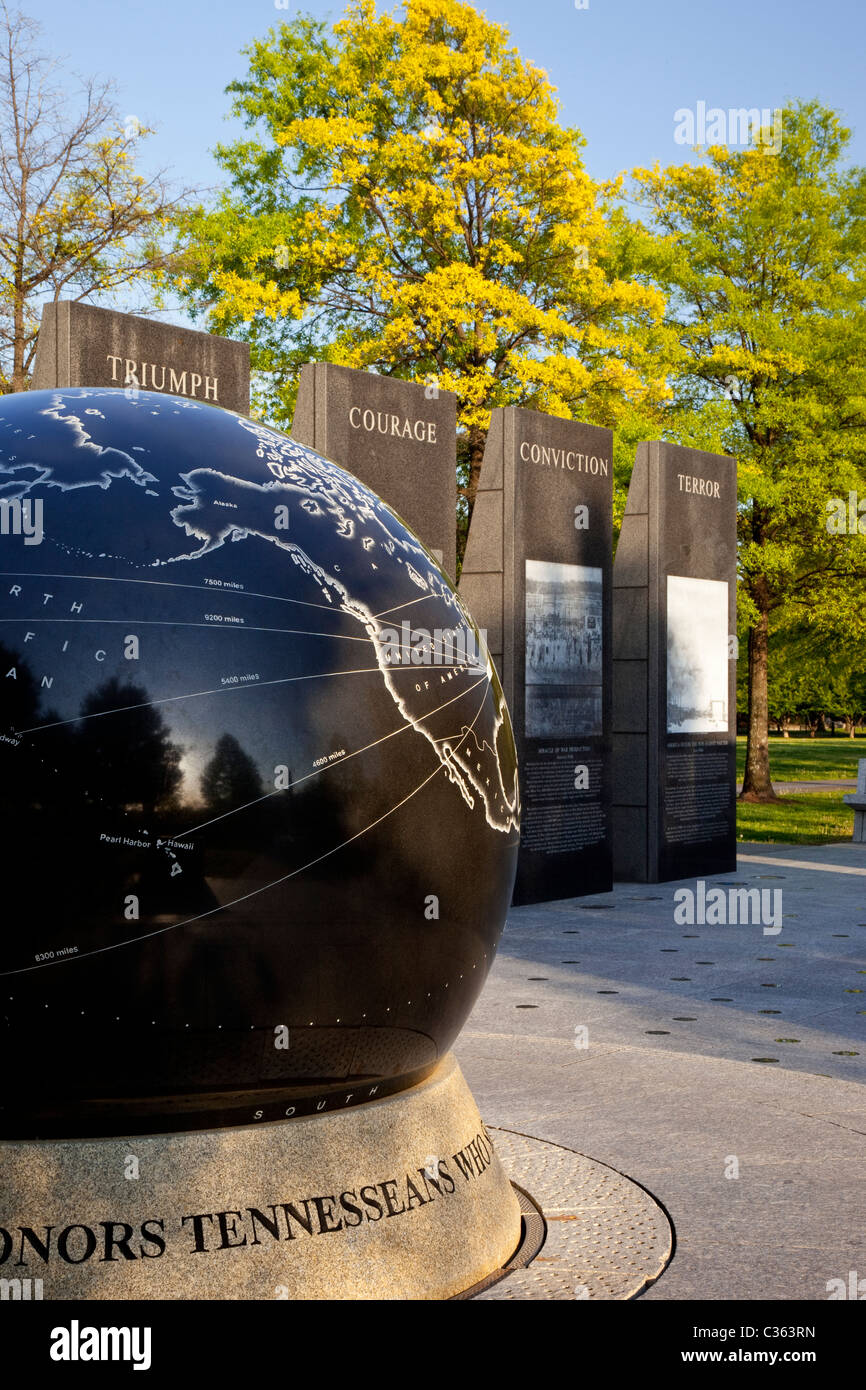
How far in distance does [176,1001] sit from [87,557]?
123cm

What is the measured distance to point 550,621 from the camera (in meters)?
13.6

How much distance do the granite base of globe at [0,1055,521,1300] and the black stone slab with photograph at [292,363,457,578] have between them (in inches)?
308

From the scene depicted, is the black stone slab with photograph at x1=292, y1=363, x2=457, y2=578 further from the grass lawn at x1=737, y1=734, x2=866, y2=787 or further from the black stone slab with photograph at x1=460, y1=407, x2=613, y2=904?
the grass lawn at x1=737, y1=734, x2=866, y2=787

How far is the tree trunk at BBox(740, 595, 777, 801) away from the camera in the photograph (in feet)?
85.9

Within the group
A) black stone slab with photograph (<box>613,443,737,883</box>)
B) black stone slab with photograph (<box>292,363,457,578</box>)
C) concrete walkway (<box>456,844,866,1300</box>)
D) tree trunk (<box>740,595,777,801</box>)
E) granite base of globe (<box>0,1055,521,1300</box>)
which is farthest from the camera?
tree trunk (<box>740,595,777,801</box>)

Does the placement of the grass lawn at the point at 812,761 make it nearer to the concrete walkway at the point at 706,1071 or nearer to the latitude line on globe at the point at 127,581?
the concrete walkway at the point at 706,1071

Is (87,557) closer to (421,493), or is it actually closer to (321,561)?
(321,561)

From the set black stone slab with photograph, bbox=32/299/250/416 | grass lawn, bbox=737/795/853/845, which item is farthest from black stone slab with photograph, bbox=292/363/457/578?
grass lawn, bbox=737/795/853/845

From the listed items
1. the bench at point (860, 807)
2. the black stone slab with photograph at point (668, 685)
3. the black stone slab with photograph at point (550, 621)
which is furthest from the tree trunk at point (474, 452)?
the black stone slab with photograph at point (550, 621)

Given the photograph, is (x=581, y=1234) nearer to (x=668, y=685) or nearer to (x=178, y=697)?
(x=178, y=697)
